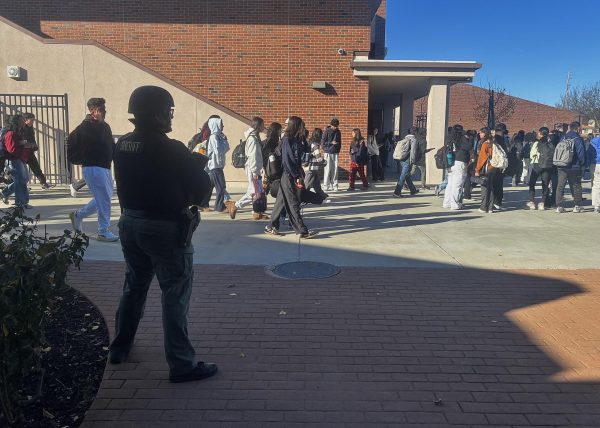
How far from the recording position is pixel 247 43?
661 inches

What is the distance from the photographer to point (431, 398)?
3.61 metres

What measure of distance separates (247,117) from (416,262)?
427 inches

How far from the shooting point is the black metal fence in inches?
583

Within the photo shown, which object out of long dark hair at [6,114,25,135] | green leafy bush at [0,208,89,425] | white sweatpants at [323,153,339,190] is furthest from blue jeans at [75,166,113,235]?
white sweatpants at [323,153,339,190]

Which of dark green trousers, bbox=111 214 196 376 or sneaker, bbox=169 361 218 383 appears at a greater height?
dark green trousers, bbox=111 214 196 376

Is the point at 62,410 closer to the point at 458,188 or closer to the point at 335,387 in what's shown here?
the point at 335,387

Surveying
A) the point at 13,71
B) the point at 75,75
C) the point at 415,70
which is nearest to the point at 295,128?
the point at 415,70

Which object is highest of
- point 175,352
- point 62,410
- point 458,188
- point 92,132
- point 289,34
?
point 289,34

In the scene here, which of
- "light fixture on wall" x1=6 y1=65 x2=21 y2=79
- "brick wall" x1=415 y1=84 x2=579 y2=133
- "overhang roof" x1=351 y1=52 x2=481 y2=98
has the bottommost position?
"light fixture on wall" x1=6 y1=65 x2=21 y2=79

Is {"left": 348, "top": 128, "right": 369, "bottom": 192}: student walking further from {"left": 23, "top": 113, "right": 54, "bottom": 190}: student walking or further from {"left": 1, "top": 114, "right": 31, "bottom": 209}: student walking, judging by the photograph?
{"left": 1, "top": 114, "right": 31, "bottom": 209}: student walking

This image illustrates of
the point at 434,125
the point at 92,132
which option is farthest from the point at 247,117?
the point at 92,132

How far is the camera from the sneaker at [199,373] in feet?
12.4

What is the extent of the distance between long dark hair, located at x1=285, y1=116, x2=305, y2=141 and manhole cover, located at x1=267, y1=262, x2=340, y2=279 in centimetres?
221

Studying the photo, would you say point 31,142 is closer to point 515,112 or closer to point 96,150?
point 96,150
